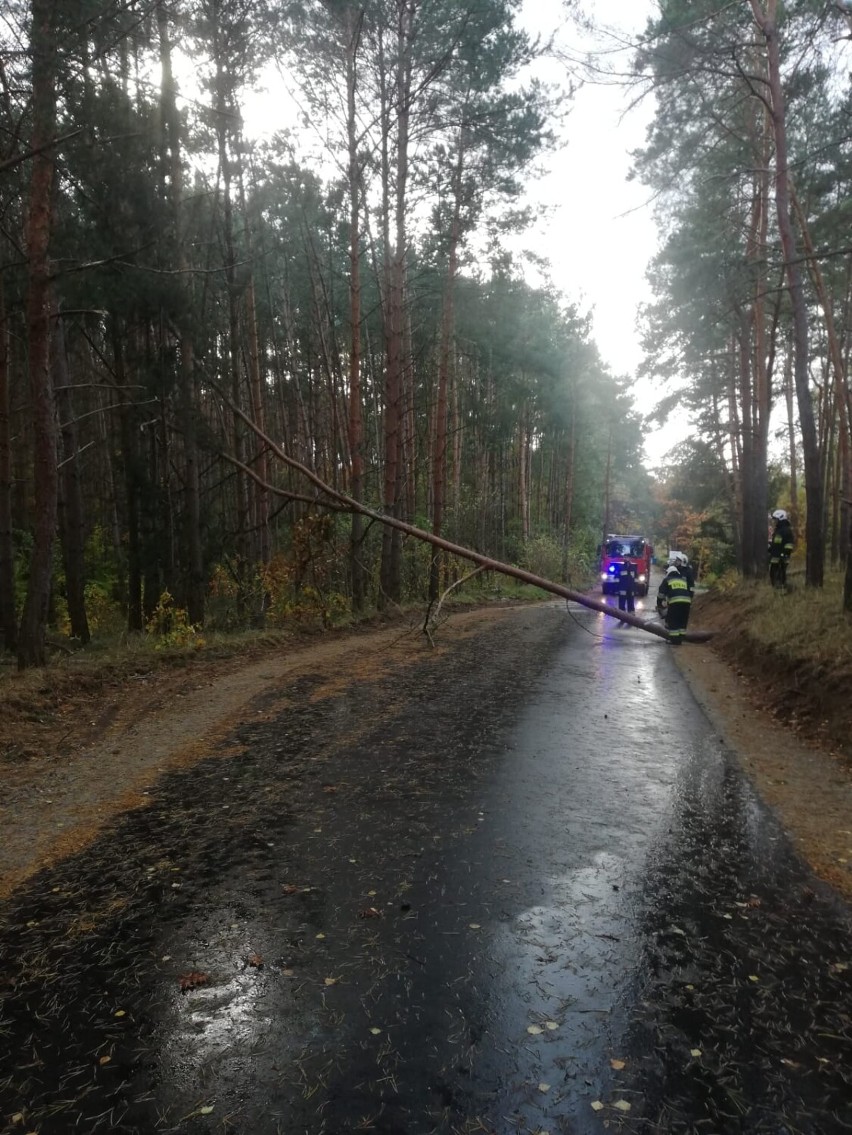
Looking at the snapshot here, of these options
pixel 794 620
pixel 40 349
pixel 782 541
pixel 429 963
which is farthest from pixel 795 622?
pixel 40 349

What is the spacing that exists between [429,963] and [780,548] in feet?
51.8

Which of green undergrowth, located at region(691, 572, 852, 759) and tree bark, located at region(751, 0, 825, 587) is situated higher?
tree bark, located at region(751, 0, 825, 587)

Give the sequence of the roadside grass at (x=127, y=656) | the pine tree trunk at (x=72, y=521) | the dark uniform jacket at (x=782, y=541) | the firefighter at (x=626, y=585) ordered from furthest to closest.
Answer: the firefighter at (x=626, y=585) < the dark uniform jacket at (x=782, y=541) < the pine tree trunk at (x=72, y=521) < the roadside grass at (x=127, y=656)

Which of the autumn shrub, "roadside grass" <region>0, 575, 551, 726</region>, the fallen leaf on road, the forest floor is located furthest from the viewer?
the autumn shrub

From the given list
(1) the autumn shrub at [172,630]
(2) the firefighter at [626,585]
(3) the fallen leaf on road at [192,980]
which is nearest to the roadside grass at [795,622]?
(2) the firefighter at [626,585]

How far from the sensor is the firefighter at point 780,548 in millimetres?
16750

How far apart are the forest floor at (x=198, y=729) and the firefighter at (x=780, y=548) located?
369 centimetres

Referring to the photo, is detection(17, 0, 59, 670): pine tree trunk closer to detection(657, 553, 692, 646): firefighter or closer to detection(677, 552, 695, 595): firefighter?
detection(657, 553, 692, 646): firefighter

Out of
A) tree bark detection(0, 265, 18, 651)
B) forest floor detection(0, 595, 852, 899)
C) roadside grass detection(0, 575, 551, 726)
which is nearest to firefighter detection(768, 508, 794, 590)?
forest floor detection(0, 595, 852, 899)

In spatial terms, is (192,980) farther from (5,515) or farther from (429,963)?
(5,515)

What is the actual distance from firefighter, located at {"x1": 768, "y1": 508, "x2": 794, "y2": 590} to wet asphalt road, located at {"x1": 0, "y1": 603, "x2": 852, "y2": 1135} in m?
11.5

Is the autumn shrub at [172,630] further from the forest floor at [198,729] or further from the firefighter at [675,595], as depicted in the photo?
the firefighter at [675,595]

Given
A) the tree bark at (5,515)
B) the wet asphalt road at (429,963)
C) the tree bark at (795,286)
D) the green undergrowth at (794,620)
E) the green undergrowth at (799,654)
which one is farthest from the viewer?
the tree bark at (795,286)

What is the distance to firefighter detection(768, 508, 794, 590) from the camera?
16.8 metres
